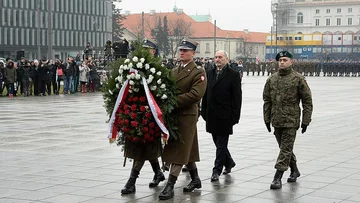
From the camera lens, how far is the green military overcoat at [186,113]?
27.5 feet

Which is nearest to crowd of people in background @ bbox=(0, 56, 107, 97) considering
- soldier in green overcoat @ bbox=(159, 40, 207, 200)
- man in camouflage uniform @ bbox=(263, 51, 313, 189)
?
man in camouflage uniform @ bbox=(263, 51, 313, 189)

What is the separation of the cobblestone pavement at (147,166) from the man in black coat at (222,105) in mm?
458

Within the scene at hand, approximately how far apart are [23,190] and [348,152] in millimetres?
6243

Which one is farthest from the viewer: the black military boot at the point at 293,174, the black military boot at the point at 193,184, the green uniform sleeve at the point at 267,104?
the black military boot at the point at 293,174

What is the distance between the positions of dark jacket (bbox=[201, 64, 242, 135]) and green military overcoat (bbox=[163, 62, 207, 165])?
1086mm

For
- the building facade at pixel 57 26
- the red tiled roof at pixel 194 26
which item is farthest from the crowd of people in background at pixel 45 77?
the red tiled roof at pixel 194 26

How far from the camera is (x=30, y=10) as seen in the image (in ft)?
311

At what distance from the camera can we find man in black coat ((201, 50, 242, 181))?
957 centimetres

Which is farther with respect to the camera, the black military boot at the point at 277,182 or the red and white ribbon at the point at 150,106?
the black military boot at the point at 277,182

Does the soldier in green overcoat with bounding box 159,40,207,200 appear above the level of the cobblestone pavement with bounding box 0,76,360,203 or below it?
above

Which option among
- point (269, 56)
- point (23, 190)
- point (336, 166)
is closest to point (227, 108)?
point (336, 166)

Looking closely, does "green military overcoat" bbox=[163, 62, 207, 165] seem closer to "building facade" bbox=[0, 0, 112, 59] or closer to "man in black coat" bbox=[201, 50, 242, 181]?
"man in black coat" bbox=[201, 50, 242, 181]

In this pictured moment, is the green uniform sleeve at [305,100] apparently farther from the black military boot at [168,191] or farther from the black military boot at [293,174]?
the black military boot at [168,191]

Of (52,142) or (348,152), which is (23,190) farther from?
(348,152)
